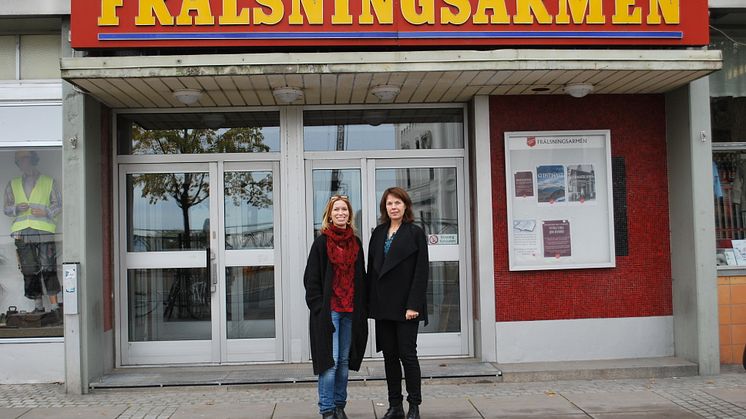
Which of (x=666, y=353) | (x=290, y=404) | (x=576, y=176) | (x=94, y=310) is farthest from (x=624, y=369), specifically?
(x=94, y=310)

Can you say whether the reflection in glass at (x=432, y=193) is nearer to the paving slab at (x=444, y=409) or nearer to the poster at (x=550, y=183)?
the poster at (x=550, y=183)

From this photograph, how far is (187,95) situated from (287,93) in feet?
3.15

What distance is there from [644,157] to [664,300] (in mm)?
1538

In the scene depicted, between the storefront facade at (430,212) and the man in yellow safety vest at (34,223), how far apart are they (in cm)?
59

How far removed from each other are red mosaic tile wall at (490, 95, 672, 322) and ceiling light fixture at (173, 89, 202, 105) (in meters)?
3.02

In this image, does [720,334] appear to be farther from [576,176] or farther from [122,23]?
[122,23]

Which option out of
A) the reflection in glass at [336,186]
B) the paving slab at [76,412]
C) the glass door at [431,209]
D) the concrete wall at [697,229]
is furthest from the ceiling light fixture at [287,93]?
the concrete wall at [697,229]

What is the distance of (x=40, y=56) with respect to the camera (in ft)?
24.2

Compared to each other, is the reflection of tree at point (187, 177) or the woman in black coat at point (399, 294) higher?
the reflection of tree at point (187, 177)

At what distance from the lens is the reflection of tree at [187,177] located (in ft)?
25.4

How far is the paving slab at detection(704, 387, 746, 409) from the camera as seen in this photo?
20.2ft

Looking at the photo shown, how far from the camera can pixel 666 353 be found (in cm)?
761

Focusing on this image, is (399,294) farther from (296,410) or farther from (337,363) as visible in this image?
(296,410)

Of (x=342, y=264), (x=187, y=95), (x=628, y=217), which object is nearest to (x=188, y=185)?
(x=187, y=95)
